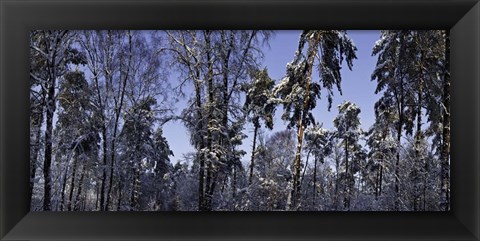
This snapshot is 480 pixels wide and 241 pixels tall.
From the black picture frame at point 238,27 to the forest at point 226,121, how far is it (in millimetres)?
2010

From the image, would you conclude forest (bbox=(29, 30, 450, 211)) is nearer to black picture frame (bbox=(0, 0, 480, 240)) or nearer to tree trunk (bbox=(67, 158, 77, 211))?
tree trunk (bbox=(67, 158, 77, 211))

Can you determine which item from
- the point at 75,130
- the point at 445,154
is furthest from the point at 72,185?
the point at 445,154

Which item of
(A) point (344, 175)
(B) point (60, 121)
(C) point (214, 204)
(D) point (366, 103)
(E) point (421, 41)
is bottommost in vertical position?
(C) point (214, 204)

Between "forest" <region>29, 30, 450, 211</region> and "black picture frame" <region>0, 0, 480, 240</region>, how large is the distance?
79.1 inches

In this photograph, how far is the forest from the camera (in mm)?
4777

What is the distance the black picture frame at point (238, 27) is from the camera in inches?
98.4

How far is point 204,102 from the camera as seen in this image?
495cm

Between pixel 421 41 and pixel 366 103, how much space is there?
989 millimetres

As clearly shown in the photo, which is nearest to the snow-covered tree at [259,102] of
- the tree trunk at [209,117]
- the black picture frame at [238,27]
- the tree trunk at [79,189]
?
the tree trunk at [209,117]

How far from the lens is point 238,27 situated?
271cm

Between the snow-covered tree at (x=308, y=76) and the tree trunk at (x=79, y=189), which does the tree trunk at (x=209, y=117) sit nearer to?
the snow-covered tree at (x=308, y=76)

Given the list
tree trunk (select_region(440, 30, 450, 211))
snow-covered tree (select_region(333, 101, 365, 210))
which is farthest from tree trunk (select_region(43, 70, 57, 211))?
tree trunk (select_region(440, 30, 450, 211))
